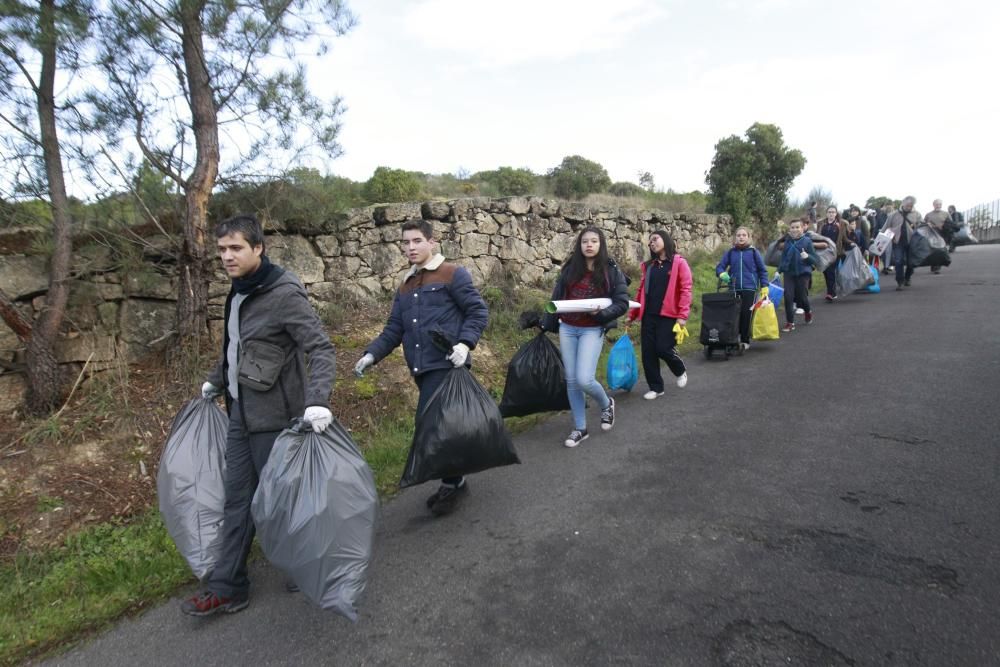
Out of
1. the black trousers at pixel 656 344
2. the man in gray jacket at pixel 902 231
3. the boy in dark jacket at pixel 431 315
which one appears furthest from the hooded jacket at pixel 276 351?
the man in gray jacket at pixel 902 231

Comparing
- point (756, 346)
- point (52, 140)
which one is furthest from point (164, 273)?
point (756, 346)

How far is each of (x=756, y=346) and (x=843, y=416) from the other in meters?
3.27

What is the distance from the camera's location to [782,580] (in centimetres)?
271

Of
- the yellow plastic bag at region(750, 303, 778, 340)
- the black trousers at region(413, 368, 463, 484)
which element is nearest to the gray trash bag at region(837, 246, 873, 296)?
the yellow plastic bag at region(750, 303, 778, 340)

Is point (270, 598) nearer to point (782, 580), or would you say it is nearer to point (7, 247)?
point (782, 580)

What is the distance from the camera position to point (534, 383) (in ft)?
15.5

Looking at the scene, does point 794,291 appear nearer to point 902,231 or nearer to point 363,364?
point 902,231

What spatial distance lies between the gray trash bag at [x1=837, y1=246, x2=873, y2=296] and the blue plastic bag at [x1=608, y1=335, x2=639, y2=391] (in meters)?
6.21

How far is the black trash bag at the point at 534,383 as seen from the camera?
4.73 meters

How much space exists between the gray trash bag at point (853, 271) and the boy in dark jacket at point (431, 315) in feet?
28.6

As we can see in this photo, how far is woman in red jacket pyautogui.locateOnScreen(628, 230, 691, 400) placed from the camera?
5.70 metres

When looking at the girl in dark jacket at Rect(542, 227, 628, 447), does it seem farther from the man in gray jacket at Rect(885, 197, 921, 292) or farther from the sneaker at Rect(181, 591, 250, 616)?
the man in gray jacket at Rect(885, 197, 921, 292)

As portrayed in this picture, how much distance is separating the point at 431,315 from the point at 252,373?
112 centimetres

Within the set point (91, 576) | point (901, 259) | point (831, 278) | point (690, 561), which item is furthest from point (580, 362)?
point (901, 259)
